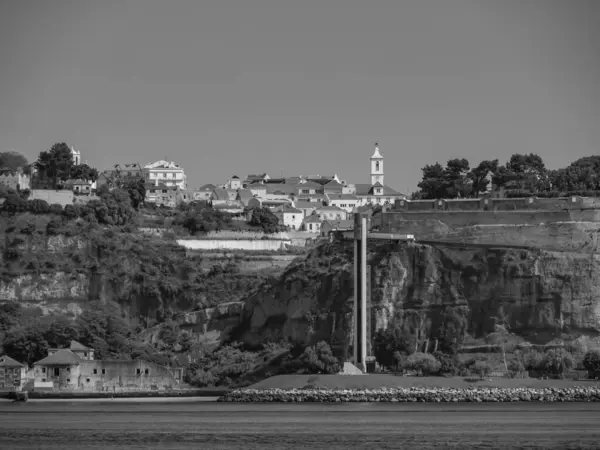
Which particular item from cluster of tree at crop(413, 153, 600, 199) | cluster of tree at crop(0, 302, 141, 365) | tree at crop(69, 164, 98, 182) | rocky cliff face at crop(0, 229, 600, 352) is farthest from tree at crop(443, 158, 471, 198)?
tree at crop(69, 164, 98, 182)

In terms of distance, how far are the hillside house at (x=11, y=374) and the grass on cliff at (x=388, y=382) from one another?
1873cm

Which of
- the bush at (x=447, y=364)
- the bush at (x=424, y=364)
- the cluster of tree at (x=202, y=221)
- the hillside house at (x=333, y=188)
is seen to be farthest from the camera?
the hillside house at (x=333, y=188)

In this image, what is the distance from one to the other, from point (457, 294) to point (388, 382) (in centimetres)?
1341

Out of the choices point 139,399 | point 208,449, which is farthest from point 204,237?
point 208,449

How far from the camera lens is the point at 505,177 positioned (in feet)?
411

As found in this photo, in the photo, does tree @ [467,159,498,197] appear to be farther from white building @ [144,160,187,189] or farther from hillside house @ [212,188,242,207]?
A: white building @ [144,160,187,189]

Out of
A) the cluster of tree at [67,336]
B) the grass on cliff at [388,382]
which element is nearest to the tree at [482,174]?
the cluster of tree at [67,336]

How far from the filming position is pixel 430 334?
97062mm

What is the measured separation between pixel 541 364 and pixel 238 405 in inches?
644

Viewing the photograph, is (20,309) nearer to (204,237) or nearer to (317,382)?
(204,237)

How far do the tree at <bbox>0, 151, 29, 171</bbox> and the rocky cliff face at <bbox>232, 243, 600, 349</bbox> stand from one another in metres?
52.2

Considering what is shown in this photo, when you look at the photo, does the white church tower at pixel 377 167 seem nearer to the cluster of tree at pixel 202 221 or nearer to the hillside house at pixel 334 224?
the hillside house at pixel 334 224

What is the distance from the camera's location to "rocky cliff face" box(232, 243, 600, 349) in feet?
312

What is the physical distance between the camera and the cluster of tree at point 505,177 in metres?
120
